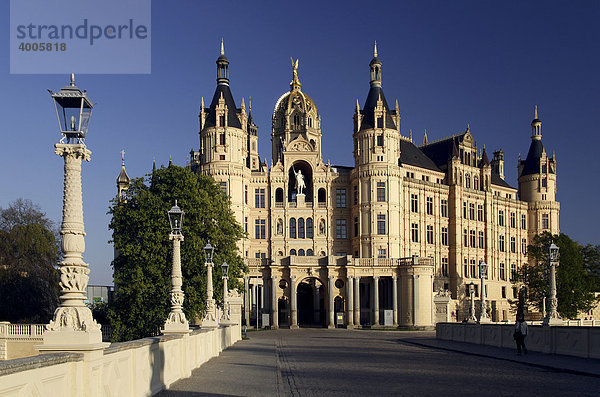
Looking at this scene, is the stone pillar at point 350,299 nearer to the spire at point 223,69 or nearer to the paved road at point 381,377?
the spire at point 223,69

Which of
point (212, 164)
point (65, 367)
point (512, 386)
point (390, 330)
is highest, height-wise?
point (212, 164)

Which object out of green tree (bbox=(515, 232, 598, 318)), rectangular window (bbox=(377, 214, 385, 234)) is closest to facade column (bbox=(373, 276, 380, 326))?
rectangular window (bbox=(377, 214, 385, 234))

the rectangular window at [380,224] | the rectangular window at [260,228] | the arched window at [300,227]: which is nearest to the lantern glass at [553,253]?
the rectangular window at [380,224]

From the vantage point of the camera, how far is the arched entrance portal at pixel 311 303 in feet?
302

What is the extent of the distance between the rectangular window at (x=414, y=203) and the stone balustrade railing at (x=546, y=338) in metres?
48.1

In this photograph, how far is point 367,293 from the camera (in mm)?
90125

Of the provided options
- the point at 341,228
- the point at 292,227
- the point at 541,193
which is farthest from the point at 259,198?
the point at 541,193

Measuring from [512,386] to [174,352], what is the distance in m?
9.67

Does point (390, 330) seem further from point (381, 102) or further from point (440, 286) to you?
point (381, 102)

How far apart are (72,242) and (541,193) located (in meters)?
109

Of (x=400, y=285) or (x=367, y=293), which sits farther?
(x=367, y=293)

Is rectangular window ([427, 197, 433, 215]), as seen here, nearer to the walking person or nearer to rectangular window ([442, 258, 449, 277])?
rectangular window ([442, 258, 449, 277])

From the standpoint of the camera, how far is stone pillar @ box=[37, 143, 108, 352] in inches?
449

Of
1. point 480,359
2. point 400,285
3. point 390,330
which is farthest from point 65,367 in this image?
point 400,285
